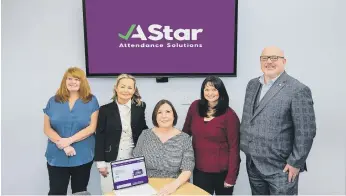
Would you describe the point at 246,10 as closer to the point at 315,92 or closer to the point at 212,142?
the point at 315,92

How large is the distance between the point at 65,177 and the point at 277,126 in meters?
1.73

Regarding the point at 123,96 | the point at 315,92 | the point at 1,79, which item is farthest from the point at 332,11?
the point at 1,79

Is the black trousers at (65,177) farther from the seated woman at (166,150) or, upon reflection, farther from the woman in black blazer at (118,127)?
the seated woman at (166,150)

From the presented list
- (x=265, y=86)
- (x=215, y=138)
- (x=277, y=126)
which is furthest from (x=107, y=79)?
(x=277, y=126)

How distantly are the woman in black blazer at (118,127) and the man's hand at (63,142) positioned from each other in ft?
0.71

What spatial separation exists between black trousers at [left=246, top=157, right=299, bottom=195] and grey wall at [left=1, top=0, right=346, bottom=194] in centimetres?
105

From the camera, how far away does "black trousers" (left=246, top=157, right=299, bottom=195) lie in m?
2.38

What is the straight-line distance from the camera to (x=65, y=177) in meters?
2.82

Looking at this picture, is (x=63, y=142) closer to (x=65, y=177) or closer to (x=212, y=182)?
(x=65, y=177)

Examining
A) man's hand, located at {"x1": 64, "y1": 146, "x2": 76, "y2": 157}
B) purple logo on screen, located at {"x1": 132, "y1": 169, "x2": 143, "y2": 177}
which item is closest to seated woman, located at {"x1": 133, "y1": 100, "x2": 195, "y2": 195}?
purple logo on screen, located at {"x1": 132, "y1": 169, "x2": 143, "y2": 177}

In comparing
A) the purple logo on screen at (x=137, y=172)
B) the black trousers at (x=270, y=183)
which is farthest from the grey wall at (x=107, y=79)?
the purple logo on screen at (x=137, y=172)

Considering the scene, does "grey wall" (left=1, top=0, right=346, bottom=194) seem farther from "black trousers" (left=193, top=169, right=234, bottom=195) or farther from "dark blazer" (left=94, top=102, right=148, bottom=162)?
"black trousers" (left=193, top=169, right=234, bottom=195)

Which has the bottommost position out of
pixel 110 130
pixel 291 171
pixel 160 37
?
pixel 291 171

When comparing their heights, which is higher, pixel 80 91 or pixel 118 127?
pixel 80 91
